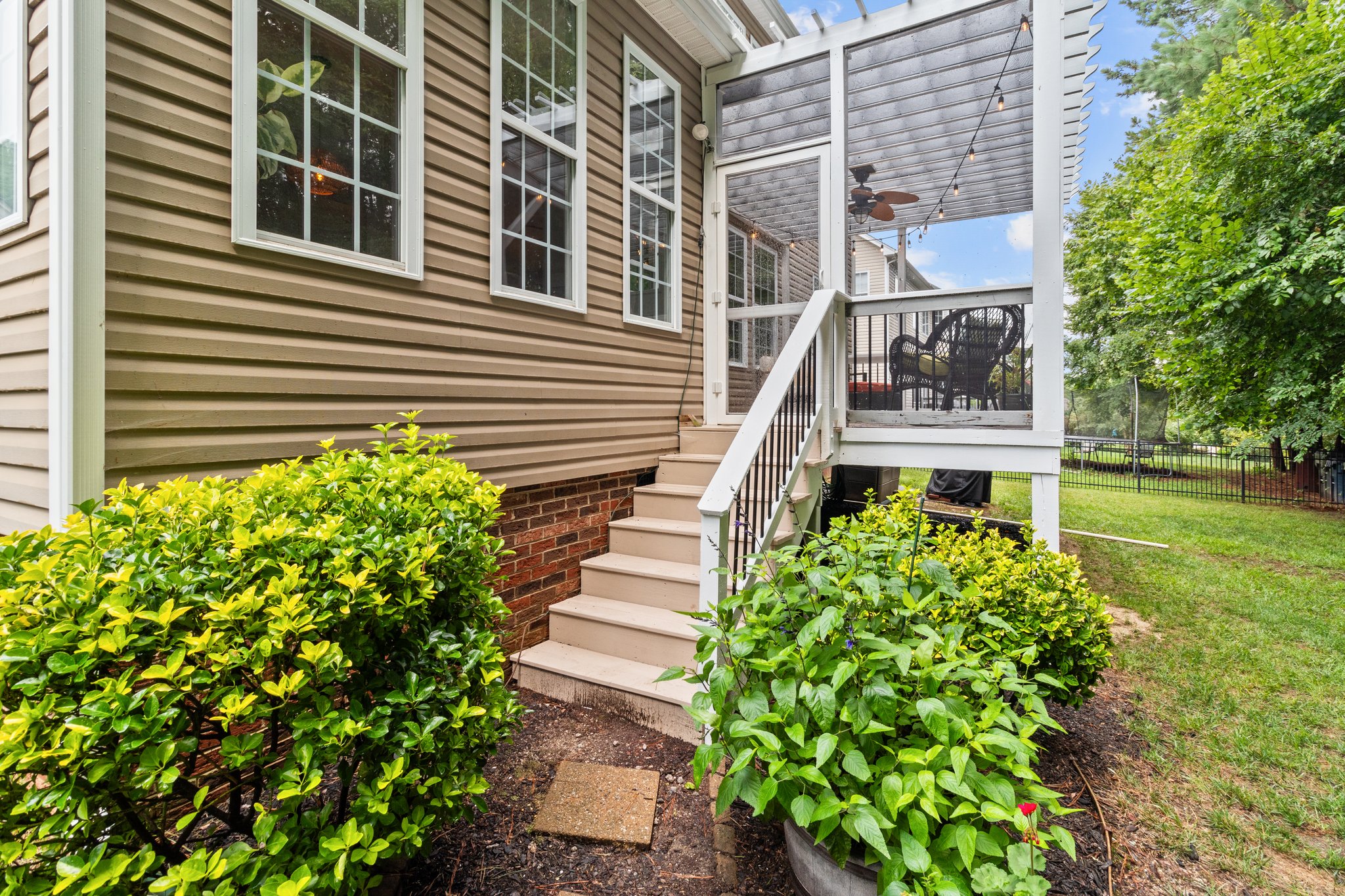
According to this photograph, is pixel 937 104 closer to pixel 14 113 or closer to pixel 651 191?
pixel 651 191

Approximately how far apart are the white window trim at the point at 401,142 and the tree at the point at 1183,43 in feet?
37.1

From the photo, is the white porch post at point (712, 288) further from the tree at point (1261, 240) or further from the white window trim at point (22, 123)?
the tree at point (1261, 240)

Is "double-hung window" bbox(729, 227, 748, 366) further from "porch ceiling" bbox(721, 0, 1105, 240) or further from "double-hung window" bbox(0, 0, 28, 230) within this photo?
"double-hung window" bbox(0, 0, 28, 230)

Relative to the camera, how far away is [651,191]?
14.7 ft

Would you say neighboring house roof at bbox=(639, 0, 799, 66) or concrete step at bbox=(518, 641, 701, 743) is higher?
neighboring house roof at bbox=(639, 0, 799, 66)

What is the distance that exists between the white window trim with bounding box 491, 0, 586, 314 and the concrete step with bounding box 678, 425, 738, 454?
1406mm

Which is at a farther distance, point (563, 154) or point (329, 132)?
point (563, 154)

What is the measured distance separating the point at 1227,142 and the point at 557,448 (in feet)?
31.2

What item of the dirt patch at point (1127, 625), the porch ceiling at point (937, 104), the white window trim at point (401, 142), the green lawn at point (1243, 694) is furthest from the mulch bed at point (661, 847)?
the porch ceiling at point (937, 104)

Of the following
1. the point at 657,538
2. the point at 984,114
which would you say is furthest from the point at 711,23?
the point at 657,538

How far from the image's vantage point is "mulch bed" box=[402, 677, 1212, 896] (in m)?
1.86

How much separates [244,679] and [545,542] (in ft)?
7.12

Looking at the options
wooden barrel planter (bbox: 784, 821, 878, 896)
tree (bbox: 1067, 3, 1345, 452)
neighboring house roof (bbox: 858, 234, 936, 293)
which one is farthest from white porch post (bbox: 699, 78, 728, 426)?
neighboring house roof (bbox: 858, 234, 936, 293)

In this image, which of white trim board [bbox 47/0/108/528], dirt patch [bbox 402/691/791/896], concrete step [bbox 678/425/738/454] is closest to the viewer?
white trim board [bbox 47/0/108/528]
